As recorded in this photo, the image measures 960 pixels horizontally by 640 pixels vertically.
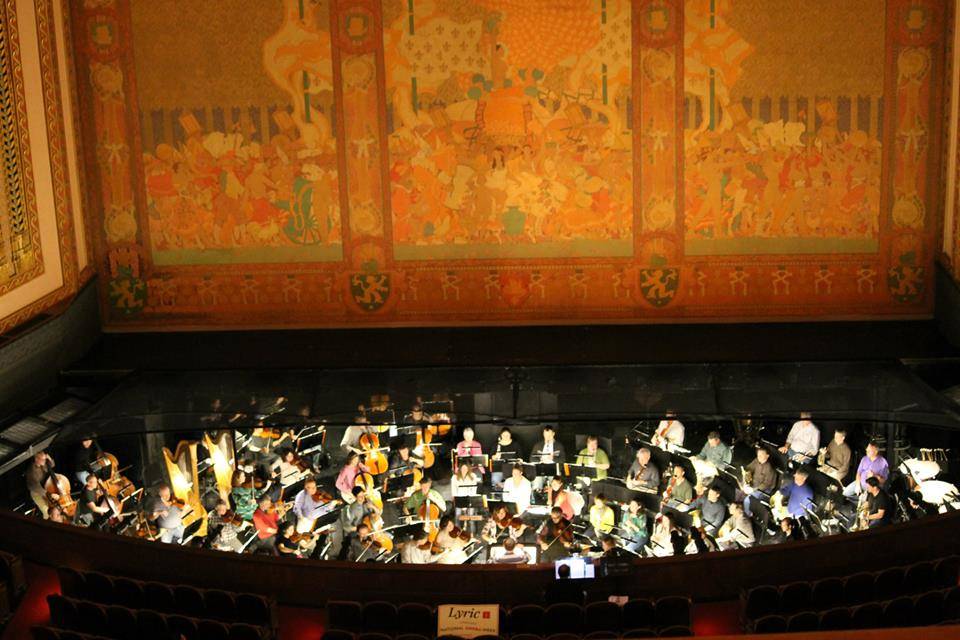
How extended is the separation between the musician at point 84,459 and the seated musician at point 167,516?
1.00 metres

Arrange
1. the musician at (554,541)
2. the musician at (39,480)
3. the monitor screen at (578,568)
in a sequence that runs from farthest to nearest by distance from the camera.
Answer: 1. the musician at (39,480)
2. the musician at (554,541)
3. the monitor screen at (578,568)

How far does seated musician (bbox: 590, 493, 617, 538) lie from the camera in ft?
39.9

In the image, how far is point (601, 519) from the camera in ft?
39.9

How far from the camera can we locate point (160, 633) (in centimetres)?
952

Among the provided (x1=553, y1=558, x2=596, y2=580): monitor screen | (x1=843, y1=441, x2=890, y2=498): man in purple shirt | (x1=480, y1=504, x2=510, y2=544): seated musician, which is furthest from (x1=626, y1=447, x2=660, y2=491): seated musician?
(x1=553, y1=558, x2=596, y2=580): monitor screen

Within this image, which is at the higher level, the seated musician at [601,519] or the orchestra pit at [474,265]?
the orchestra pit at [474,265]

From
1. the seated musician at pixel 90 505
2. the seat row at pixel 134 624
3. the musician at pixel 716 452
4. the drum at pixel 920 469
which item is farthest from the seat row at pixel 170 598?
the drum at pixel 920 469

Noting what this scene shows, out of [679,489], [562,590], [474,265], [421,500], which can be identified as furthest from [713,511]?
[474,265]

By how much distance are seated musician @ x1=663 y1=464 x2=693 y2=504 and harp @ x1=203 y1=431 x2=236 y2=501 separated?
469cm

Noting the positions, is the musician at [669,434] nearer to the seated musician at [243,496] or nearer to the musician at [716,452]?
the musician at [716,452]

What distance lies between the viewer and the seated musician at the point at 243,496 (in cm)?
1245

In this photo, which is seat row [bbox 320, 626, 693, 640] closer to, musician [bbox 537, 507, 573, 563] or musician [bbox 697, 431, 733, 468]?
musician [bbox 537, 507, 573, 563]

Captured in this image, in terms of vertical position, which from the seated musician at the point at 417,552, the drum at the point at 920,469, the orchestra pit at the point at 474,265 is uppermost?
the orchestra pit at the point at 474,265

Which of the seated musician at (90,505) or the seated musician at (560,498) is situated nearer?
the seated musician at (90,505)
